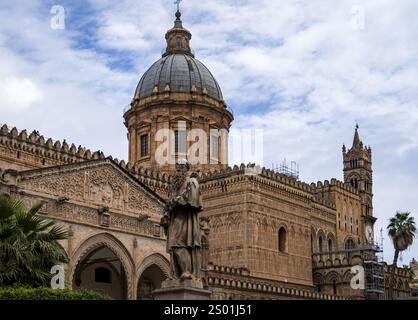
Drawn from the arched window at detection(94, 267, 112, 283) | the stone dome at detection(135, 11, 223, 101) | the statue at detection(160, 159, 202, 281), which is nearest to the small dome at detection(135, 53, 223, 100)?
the stone dome at detection(135, 11, 223, 101)

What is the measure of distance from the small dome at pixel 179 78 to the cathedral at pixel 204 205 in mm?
102

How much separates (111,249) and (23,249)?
1374cm

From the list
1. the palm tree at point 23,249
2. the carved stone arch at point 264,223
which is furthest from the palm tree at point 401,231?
the palm tree at point 23,249

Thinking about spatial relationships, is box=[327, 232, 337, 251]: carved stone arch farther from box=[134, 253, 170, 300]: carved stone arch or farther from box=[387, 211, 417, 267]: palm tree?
box=[134, 253, 170, 300]: carved stone arch

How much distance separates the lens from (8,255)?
699 inches

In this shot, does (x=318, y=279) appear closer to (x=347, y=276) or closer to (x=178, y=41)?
(x=347, y=276)

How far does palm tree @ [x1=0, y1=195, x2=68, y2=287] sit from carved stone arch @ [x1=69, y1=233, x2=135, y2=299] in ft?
35.4

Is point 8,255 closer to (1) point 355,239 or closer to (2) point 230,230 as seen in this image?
(2) point 230,230

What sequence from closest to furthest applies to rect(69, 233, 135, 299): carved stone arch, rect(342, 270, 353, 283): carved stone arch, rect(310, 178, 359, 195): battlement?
rect(69, 233, 135, 299): carved stone arch → rect(342, 270, 353, 283): carved stone arch → rect(310, 178, 359, 195): battlement

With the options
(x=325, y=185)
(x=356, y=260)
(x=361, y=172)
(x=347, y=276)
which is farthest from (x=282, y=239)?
(x=361, y=172)

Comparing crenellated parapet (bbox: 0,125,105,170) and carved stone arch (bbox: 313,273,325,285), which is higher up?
crenellated parapet (bbox: 0,125,105,170)

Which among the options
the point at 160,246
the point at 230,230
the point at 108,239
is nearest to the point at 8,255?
the point at 108,239

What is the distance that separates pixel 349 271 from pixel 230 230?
10.3 metres

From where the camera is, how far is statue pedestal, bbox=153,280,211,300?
11906mm
